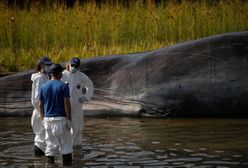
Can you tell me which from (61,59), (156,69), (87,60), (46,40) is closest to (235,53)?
(156,69)

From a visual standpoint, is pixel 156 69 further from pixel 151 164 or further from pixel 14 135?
pixel 151 164

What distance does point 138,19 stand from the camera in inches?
720

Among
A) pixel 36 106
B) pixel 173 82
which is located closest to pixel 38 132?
pixel 36 106

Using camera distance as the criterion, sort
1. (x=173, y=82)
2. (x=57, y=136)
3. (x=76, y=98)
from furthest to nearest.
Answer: (x=173, y=82)
(x=76, y=98)
(x=57, y=136)

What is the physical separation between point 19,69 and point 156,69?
11.6 ft

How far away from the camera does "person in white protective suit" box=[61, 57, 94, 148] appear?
34.6 feet

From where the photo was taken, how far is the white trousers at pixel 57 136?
31.3 ft

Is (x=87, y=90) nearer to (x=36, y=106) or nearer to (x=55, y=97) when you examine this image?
(x=36, y=106)

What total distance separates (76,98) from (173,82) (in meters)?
3.33

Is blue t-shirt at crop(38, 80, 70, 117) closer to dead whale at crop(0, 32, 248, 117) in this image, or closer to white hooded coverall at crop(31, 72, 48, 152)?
white hooded coverall at crop(31, 72, 48, 152)

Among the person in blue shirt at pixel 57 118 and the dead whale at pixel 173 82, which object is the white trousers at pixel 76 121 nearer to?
the person in blue shirt at pixel 57 118

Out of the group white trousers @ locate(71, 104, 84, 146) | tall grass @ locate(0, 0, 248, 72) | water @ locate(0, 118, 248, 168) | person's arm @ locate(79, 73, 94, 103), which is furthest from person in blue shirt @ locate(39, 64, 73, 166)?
tall grass @ locate(0, 0, 248, 72)

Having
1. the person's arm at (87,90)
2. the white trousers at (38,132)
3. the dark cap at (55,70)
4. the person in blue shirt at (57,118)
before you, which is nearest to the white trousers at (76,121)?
the person's arm at (87,90)

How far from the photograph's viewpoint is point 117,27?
17.9 m
